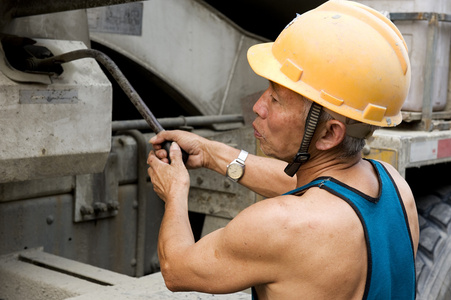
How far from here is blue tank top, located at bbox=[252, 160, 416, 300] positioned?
1607 millimetres

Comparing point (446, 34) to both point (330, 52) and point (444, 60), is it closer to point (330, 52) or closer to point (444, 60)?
point (444, 60)

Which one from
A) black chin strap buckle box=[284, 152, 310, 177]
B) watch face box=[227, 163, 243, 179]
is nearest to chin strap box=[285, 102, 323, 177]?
black chin strap buckle box=[284, 152, 310, 177]

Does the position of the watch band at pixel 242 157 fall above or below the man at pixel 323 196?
below

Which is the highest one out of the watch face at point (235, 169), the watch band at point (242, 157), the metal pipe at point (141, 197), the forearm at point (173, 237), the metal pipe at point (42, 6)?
the metal pipe at point (42, 6)

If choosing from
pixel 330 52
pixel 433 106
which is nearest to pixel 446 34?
pixel 433 106

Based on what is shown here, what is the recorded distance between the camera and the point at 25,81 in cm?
227

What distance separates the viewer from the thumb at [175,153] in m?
2.07

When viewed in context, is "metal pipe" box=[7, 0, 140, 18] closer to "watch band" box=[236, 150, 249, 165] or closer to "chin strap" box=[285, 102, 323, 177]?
"watch band" box=[236, 150, 249, 165]

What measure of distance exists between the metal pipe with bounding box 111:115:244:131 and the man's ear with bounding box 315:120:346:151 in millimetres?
1632

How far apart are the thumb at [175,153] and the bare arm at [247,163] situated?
3.4 inches

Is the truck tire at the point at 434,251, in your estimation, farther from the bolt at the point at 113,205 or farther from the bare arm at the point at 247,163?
the bolt at the point at 113,205

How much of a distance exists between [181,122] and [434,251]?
1351 mm

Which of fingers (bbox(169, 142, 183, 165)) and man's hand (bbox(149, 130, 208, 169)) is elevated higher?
fingers (bbox(169, 142, 183, 165))

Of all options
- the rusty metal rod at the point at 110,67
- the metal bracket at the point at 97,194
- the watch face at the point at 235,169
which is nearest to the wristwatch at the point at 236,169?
the watch face at the point at 235,169
